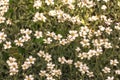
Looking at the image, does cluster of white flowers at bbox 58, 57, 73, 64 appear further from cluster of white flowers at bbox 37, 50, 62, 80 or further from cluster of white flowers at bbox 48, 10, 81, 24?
cluster of white flowers at bbox 48, 10, 81, 24

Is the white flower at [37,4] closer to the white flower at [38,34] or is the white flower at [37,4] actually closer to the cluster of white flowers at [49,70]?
the white flower at [38,34]

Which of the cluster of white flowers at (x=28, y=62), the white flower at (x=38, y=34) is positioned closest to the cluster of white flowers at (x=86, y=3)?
the white flower at (x=38, y=34)

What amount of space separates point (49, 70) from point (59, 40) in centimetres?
67

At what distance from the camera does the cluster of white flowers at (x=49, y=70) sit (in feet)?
18.2

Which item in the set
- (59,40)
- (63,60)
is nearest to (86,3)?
(59,40)

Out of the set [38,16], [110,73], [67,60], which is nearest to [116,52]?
[110,73]

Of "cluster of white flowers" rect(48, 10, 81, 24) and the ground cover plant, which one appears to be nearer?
the ground cover plant

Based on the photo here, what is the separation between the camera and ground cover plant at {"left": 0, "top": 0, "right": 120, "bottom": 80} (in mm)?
5750

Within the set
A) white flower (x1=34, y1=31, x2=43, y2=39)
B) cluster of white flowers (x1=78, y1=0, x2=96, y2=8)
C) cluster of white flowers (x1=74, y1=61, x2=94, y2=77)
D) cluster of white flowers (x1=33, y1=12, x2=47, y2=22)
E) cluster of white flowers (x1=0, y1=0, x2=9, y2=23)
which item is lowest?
cluster of white flowers (x1=74, y1=61, x2=94, y2=77)

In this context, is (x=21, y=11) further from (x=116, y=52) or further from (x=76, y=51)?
(x=116, y=52)

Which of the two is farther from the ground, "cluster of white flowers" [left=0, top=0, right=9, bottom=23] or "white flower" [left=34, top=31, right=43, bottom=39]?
"cluster of white flowers" [left=0, top=0, right=9, bottom=23]

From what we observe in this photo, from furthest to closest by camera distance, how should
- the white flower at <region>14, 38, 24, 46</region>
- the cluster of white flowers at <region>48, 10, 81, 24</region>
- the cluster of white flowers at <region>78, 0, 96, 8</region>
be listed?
the cluster of white flowers at <region>78, 0, 96, 8</region> → the cluster of white flowers at <region>48, 10, 81, 24</region> → the white flower at <region>14, 38, 24, 46</region>

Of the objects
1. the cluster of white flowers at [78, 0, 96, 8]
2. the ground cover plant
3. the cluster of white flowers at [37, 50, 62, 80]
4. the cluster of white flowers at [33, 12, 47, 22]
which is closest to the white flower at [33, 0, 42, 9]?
the ground cover plant

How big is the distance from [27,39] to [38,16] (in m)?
0.58
